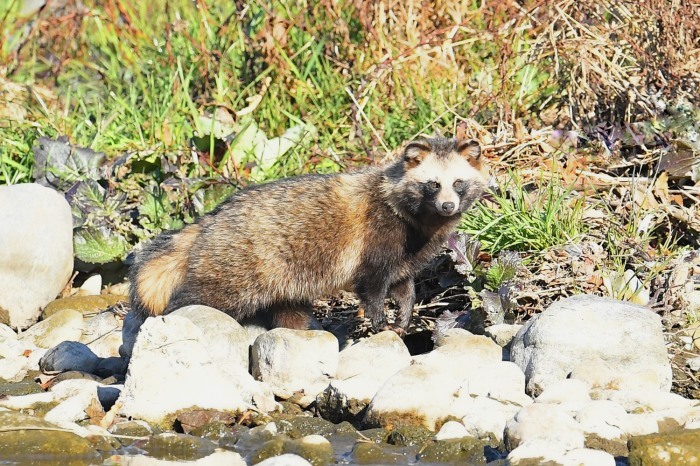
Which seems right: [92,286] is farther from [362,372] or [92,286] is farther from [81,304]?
[362,372]

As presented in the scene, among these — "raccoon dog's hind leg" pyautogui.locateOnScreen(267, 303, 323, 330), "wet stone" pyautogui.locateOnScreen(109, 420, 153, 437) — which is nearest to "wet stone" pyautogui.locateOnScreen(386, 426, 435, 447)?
"wet stone" pyautogui.locateOnScreen(109, 420, 153, 437)

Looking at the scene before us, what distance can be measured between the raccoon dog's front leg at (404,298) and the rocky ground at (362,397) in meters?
0.37

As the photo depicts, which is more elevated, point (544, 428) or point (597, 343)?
point (597, 343)

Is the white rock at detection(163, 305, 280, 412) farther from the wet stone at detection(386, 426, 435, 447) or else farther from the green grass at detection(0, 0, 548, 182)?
the green grass at detection(0, 0, 548, 182)

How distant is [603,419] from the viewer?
5.43m

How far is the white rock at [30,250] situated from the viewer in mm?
8586

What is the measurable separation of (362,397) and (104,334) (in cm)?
274

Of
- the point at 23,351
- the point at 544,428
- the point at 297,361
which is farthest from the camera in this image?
the point at 23,351

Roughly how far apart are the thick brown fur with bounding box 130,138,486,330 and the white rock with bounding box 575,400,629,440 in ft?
6.74

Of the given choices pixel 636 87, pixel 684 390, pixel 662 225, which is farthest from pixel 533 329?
pixel 636 87

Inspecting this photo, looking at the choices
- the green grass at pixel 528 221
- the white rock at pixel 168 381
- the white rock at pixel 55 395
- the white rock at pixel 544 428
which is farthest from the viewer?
the green grass at pixel 528 221

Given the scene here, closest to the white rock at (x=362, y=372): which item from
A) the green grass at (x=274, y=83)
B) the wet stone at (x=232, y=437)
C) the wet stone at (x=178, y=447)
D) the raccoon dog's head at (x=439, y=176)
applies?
the wet stone at (x=232, y=437)

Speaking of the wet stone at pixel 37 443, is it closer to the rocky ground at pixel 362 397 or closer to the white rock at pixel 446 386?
the rocky ground at pixel 362 397

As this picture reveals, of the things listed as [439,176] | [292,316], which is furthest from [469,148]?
[292,316]
